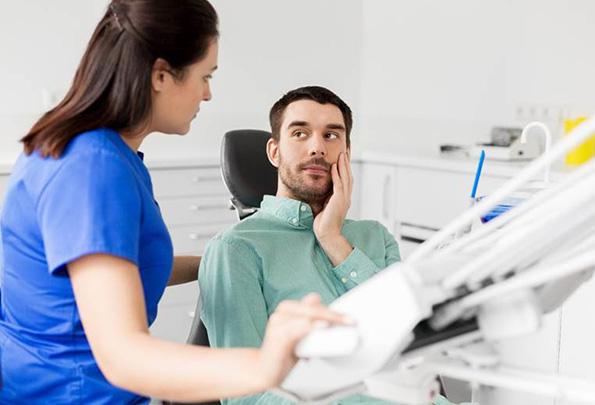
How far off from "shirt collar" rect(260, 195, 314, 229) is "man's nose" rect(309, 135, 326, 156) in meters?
0.12

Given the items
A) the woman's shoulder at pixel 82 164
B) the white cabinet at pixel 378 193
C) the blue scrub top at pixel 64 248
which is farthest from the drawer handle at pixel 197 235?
the woman's shoulder at pixel 82 164

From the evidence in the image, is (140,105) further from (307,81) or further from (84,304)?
(307,81)

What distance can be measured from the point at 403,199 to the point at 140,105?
2.89 metres

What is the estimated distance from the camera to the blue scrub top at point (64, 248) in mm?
1111

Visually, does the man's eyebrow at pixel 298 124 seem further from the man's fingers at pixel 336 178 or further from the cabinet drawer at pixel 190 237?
the cabinet drawer at pixel 190 237

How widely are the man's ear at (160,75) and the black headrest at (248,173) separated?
1036mm

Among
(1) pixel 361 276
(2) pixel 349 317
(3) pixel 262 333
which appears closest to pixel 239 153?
(1) pixel 361 276

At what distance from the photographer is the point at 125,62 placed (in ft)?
3.96

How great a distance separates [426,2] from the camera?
4445 mm

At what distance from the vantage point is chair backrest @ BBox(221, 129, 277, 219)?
7.44ft

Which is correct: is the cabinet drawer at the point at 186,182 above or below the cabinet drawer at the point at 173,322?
above

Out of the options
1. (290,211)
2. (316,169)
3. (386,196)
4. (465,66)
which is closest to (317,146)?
(316,169)

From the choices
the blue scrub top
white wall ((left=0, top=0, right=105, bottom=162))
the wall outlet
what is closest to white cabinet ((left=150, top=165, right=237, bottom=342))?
white wall ((left=0, top=0, right=105, bottom=162))

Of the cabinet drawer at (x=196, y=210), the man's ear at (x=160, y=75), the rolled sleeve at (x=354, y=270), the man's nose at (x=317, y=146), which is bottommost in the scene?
the cabinet drawer at (x=196, y=210)
